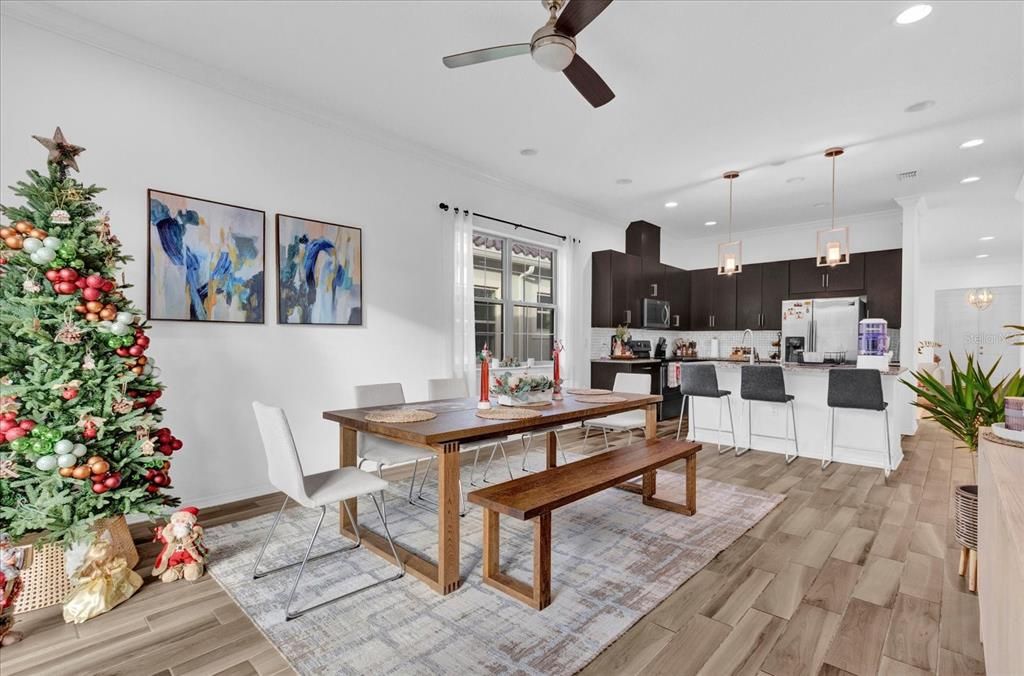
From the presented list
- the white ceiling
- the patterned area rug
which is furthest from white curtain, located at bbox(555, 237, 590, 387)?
the patterned area rug

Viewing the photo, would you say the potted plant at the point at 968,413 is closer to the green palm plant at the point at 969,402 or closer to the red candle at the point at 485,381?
the green palm plant at the point at 969,402

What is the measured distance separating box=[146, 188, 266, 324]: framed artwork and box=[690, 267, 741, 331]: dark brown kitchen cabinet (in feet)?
21.7

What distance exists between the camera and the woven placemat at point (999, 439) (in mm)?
1558

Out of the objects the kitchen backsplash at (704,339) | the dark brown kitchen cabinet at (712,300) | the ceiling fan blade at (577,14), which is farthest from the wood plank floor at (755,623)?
the dark brown kitchen cabinet at (712,300)

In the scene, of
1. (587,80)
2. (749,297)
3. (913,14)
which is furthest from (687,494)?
(749,297)

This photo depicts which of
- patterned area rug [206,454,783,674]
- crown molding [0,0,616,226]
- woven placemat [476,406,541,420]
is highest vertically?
crown molding [0,0,616,226]

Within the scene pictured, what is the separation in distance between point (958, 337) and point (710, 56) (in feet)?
36.8

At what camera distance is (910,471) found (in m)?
4.35

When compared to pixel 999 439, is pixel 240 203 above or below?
above

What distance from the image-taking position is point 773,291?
23.5 feet

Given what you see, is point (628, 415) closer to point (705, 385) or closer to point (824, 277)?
point (705, 385)

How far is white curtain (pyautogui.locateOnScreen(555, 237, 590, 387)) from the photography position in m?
6.20

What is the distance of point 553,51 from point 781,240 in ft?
21.7

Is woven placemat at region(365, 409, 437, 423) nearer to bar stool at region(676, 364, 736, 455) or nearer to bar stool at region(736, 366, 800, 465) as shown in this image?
bar stool at region(676, 364, 736, 455)
